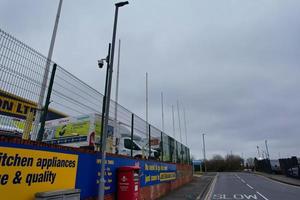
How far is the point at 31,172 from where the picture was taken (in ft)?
17.2

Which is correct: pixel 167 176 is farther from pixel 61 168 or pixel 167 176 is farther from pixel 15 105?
pixel 15 105

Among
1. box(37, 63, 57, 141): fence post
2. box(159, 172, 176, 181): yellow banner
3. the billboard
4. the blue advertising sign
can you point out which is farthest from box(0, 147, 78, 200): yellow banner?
box(159, 172, 176, 181): yellow banner

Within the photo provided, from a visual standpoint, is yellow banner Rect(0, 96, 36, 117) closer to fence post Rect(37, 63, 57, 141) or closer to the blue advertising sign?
fence post Rect(37, 63, 57, 141)

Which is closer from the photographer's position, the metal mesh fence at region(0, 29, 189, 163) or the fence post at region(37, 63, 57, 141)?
the metal mesh fence at region(0, 29, 189, 163)

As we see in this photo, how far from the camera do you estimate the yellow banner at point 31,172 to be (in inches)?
186

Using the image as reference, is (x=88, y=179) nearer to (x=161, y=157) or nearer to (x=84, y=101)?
(x=84, y=101)

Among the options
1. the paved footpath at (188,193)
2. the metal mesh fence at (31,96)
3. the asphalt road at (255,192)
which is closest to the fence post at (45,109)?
the metal mesh fence at (31,96)

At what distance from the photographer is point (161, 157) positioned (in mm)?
16531

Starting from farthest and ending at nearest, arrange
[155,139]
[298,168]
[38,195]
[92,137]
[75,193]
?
[298,168], [155,139], [92,137], [75,193], [38,195]

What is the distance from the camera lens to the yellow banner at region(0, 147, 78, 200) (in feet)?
15.5

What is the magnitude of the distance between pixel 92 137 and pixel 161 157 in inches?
193

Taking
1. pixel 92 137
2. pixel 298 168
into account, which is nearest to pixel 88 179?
pixel 92 137

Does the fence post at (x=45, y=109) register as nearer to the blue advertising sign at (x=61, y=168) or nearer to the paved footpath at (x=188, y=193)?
the blue advertising sign at (x=61, y=168)

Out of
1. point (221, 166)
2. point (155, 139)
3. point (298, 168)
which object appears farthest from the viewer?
point (221, 166)
